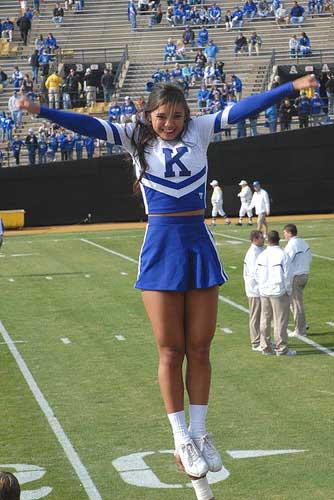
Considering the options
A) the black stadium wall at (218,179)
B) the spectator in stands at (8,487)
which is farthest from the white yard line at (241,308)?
the spectator in stands at (8,487)

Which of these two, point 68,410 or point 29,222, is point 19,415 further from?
point 29,222

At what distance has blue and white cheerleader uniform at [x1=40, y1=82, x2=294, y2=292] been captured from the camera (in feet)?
19.9

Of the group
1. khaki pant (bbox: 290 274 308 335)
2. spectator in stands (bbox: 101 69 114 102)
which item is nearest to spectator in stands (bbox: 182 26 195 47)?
spectator in stands (bbox: 101 69 114 102)

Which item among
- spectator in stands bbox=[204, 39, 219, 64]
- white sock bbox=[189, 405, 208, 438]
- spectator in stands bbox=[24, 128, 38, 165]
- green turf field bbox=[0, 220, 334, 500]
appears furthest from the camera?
spectator in stands bbox=[204, 39, 219, 64]

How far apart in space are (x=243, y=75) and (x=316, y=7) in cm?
620

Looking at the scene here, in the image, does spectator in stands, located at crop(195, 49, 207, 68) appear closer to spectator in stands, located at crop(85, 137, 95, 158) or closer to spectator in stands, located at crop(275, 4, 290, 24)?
spectator in stands, located at crop(275, 4, 290, 24)

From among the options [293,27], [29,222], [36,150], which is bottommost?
[29,222]

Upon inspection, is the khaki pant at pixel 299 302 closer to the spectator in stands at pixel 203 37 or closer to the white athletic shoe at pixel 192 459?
the white athletic shoe at pixel 192 459

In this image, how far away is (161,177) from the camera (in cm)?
613

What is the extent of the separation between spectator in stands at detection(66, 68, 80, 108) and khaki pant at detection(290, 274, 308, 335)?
2721 cm

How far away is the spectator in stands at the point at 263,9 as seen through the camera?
50.2 m

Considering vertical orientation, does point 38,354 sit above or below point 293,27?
below

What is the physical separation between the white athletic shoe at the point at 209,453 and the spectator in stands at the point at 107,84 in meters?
38.9

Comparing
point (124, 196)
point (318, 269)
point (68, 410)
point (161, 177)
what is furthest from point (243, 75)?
point (161, 177)
